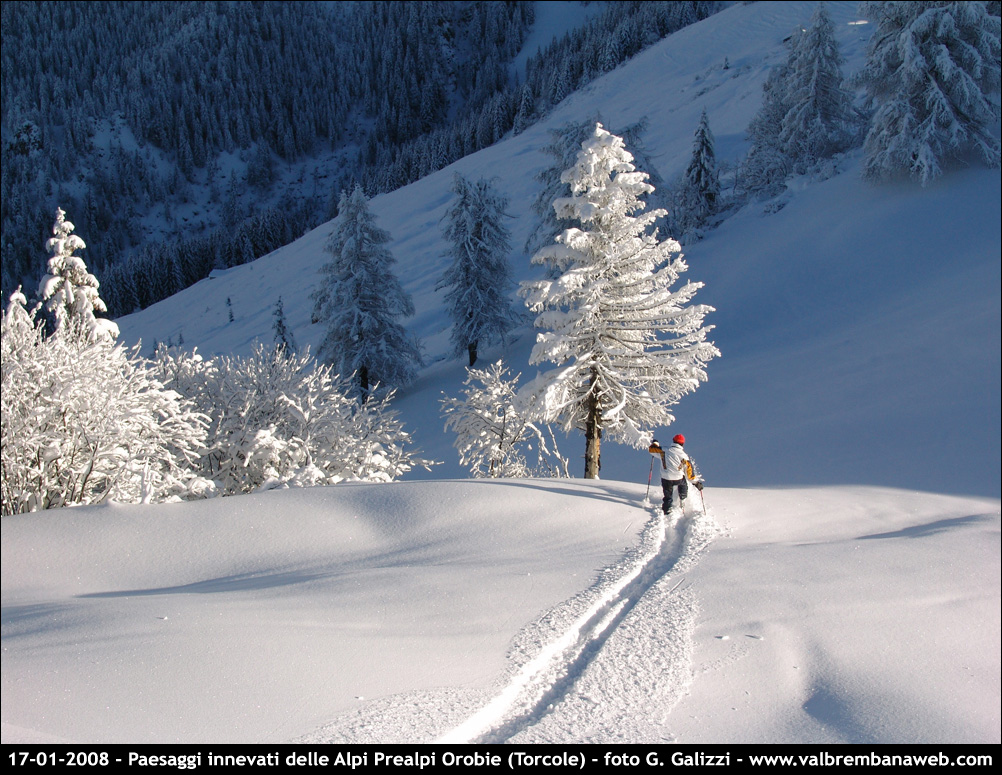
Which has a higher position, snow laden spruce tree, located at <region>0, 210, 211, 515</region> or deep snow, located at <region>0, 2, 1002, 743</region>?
snow laden spruce tree, located at <region>0, 210, 211, 515</region>

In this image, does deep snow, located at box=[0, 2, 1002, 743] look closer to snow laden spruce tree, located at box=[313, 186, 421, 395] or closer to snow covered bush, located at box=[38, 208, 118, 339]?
snow covered bush, located at box=[38, 208, 118, 339]

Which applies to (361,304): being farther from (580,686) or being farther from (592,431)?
(580,686)

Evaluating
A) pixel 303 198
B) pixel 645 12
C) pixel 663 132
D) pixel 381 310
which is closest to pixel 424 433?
pixel 381 310

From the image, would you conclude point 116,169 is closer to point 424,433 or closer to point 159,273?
point 159,273

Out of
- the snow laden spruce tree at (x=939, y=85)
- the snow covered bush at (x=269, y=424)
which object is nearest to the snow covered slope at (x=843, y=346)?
the snow laden spruce tree at (x=939, y=85)

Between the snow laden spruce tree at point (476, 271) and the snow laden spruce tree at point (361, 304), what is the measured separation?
3489 mm

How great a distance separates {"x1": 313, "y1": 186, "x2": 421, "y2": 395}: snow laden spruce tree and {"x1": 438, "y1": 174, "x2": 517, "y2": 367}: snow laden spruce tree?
3489 millimetres

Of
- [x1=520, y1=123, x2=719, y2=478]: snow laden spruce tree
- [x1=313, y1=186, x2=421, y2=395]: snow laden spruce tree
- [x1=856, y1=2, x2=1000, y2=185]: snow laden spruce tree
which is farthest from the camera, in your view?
[x1=313, y1=186, x2=421, y2=395]: snow laden spruce tree

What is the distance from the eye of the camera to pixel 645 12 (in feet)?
385

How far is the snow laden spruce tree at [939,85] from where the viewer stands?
22250 mm

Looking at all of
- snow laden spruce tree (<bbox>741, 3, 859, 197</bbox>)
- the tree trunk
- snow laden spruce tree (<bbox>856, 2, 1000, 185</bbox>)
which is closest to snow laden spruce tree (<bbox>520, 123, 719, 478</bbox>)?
the tree trunk

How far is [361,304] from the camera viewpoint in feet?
111

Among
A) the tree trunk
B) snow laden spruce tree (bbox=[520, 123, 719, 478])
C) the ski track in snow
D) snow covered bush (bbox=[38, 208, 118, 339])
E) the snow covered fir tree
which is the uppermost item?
the snow covered fir tree

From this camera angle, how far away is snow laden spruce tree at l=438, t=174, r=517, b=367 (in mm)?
35438
